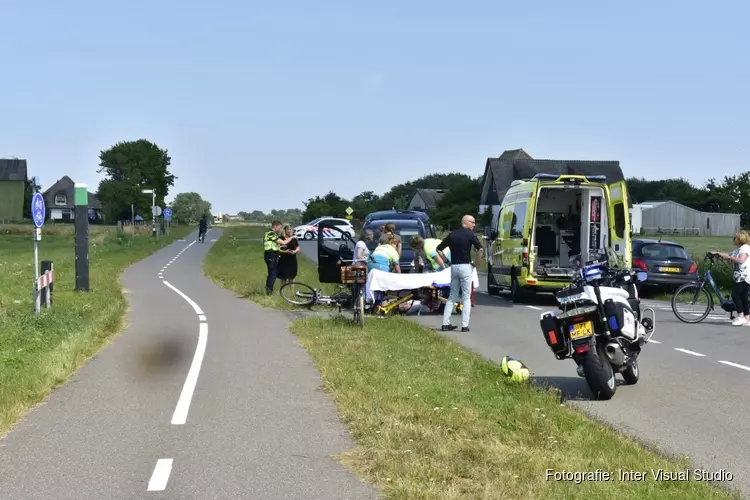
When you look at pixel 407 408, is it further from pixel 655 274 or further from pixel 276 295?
pixel 655 274

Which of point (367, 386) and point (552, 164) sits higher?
point (552, 164)

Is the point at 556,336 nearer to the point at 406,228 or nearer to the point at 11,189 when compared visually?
the point at 406,228

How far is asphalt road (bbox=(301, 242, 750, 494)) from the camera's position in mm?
7125

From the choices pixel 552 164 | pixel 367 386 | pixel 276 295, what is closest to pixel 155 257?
pixel 276 295

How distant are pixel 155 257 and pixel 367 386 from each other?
3704cm

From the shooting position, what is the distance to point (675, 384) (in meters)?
9.96

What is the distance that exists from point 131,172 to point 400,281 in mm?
103193

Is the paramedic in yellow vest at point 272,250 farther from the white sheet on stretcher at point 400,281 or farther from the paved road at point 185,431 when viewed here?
the paved road at point 185,431

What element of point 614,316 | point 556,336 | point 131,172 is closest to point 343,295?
point 556,336

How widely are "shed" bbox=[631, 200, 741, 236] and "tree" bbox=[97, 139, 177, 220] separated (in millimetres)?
55507

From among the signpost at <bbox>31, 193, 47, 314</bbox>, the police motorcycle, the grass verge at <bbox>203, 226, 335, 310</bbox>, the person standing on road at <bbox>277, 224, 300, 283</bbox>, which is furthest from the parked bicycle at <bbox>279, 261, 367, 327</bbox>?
the police motorcycle

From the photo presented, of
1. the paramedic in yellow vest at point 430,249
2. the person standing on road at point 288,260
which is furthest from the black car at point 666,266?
the person standing on road at point 288,260

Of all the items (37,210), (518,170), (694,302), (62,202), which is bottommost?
(694,302)

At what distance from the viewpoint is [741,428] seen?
7.67 metres
